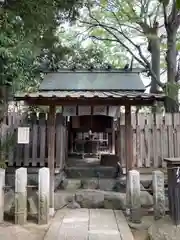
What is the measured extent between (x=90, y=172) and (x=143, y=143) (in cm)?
210

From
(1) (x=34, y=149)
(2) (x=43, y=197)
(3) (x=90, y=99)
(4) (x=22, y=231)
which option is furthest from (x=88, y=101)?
(4) (x=22, y=231)

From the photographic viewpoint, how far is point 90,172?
856 cm

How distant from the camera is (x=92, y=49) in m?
12.9

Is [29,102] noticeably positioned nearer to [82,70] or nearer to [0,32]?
[0,32]

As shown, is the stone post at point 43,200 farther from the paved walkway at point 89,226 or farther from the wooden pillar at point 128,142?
A: the wooden pillar at point 128,142

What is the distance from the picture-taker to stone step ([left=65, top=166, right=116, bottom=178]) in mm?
8445

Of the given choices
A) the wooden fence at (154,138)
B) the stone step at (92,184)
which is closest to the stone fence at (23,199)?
the stone step at (92,184)

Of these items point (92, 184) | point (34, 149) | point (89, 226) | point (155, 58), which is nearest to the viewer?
point (89, 226)

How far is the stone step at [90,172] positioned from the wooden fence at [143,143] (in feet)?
3.66

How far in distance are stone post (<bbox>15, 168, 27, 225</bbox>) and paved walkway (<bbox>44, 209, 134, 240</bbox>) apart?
2.11ft

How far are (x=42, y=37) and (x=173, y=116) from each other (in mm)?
5582

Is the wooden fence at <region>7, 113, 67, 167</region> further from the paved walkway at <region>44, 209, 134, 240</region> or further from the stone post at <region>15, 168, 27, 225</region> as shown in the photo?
the stone post at <region>15, 168, 27, 225</region>

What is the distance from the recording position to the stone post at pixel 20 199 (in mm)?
5516

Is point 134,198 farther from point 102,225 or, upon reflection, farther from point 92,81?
point 92,81
